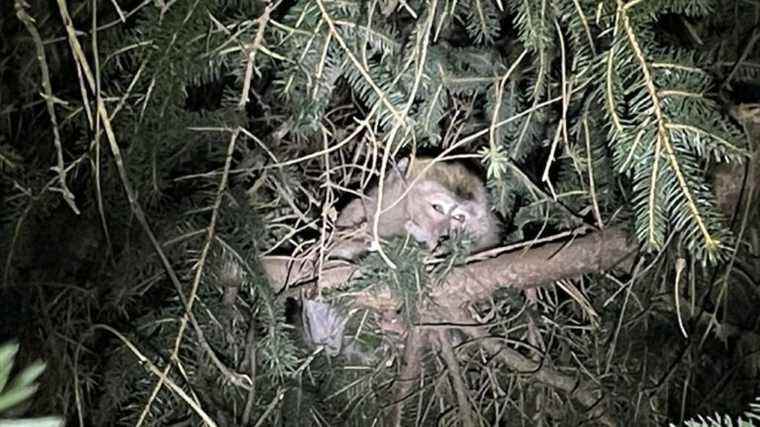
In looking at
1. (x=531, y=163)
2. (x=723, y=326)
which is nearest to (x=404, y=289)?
(x=531, y=163)

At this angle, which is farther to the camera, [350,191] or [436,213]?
[436,213]

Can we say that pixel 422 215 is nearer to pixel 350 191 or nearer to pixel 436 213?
pixel 436 213

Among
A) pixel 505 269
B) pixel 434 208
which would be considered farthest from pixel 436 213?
pixel 505 269

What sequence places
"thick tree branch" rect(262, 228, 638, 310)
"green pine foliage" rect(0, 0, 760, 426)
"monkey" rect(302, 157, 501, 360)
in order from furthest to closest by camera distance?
"monkey" rect(302, 157, 501, 360) → "thick tree branch" rect(262, 228, 638, 310) → "green pine foliage" rect(0, 0, 760, 426)

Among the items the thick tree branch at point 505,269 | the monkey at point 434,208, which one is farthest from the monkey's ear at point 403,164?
the thick tree branch at point 505,269

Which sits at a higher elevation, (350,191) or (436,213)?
(350,191)

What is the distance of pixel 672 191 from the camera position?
68 cm

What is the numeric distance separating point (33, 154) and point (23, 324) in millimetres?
219

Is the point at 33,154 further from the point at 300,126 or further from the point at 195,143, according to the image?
the point at 300,126

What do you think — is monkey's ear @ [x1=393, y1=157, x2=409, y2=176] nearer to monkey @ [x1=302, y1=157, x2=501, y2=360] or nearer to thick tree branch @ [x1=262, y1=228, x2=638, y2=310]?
monkey @ [x1=302, y1=157, x2=501, y2=360]

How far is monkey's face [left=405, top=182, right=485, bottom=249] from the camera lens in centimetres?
127

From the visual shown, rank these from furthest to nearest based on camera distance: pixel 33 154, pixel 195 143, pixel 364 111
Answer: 1. pixel 364 111
2. pixel 33 154
3. pixel 195 143

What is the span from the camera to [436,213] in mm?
1290

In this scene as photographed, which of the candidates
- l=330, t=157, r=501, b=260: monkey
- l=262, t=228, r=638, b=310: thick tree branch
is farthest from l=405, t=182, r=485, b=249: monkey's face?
l=262, t=228, r=638, b=310: thick tree branch
